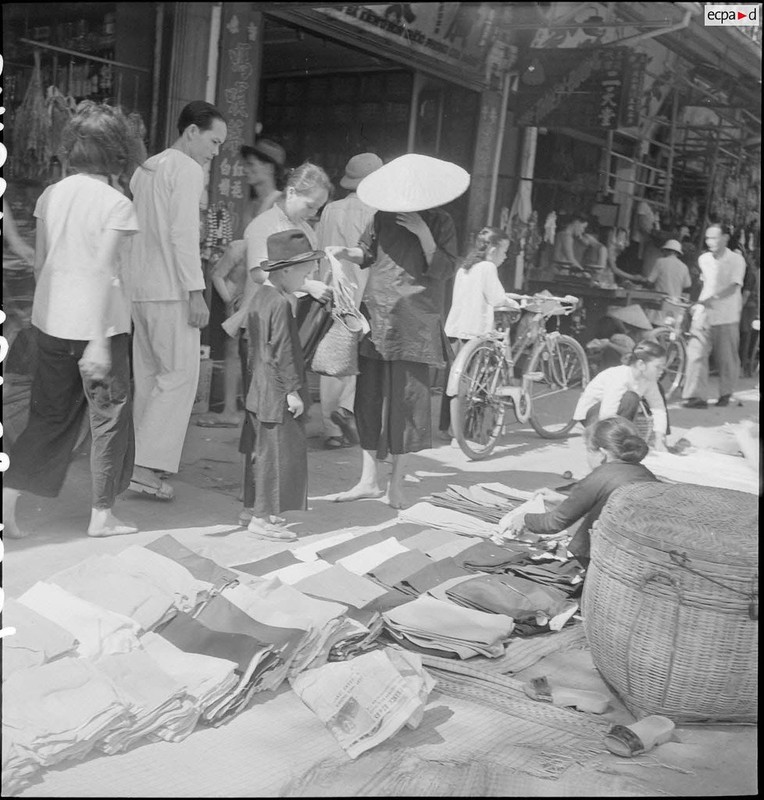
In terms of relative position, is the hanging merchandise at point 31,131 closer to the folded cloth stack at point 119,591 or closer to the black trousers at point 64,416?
the black trousers at point 64,416

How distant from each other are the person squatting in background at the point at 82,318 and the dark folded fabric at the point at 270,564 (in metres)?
0.68

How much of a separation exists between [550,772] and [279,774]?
0.77m

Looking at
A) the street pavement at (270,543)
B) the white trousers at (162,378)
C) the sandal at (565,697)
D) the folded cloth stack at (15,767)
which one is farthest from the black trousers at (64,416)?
the sandal at (565,697)

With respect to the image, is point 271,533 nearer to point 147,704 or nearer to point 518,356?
point 147,704

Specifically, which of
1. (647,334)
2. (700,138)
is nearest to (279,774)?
(647,334)

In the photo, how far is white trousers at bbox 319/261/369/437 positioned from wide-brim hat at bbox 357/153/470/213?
125cm

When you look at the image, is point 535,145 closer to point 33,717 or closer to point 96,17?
point 96,17

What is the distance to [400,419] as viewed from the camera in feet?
17.1

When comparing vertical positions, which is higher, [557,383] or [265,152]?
[265,152]

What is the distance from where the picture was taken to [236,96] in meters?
6.54

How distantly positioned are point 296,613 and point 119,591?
595 millimetres

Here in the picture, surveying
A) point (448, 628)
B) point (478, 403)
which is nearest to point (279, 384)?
point (448, 628)

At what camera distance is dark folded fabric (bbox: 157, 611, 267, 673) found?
122 inches

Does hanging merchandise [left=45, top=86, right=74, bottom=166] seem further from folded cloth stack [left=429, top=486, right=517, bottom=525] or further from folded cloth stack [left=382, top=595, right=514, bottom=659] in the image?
folded cloth stack [left=382, top=595, right=514, bottom=659]
